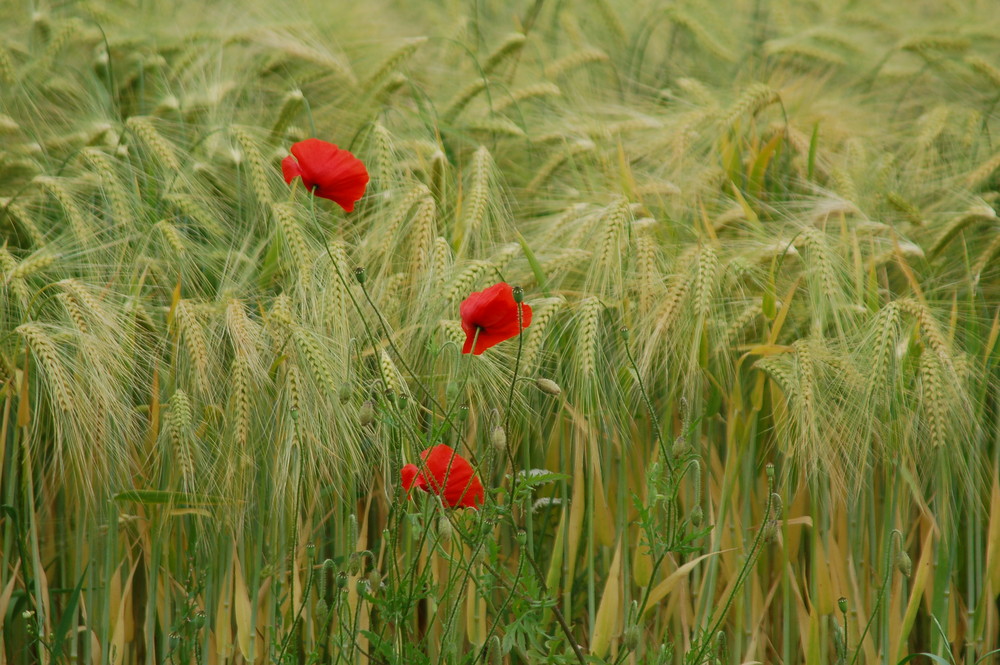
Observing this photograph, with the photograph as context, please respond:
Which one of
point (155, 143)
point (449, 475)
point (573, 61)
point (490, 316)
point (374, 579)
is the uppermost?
point (573, 61)

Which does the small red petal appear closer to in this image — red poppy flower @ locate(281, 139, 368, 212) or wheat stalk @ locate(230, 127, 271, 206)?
red poppy flower @ locate(281, 139, 368, 212)

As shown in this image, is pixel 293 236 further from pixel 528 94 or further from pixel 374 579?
pixel 528 94

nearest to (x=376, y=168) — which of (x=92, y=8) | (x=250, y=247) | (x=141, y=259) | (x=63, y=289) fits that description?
(x=250, y=247)

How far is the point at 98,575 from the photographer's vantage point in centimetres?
138

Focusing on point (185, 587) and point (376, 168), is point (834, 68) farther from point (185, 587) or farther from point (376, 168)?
point (185, 587)

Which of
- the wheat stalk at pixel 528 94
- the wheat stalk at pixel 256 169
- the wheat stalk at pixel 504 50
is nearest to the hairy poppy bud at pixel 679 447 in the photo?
the wheat stalk at pixel 256 169

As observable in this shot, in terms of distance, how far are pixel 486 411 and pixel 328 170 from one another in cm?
45

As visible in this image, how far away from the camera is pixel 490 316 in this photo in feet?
3.32

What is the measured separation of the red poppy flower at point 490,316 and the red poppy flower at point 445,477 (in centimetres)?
13

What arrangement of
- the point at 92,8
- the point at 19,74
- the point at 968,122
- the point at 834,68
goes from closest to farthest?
the point at 19,74 < the point at 968,122 < the point at 92,8 < the point at 834,68

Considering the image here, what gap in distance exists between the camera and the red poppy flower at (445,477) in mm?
1057

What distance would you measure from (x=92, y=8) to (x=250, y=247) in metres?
1.06

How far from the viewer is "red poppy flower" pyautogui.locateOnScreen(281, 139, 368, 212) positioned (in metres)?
1.14

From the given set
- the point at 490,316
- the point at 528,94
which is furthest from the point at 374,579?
the point at 528,94
